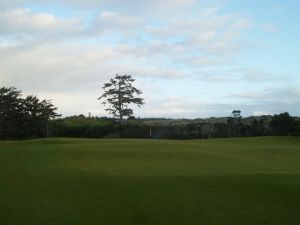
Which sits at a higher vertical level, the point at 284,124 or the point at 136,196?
the point at 284,124

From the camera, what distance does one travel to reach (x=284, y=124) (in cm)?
5666

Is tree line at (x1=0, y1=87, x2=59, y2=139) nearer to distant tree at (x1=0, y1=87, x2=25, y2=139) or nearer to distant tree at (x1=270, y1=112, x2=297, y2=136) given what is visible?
distant tree at (x1=0, y1=87, x2=25, y2=139)

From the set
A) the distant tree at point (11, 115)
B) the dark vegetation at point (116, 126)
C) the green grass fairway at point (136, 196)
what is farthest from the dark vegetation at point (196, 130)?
the green grass fairway at point (136, 196)

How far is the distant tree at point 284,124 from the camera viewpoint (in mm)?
56178

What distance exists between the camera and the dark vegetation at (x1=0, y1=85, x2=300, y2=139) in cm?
5856

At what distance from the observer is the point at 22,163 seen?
77.3 feet

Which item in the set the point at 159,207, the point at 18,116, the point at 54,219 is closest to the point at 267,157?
the point at 159,207

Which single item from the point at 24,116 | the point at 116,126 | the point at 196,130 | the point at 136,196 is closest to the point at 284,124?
the point at 196,130

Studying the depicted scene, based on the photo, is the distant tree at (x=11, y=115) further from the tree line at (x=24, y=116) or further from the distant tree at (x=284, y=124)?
the distant tree at (x=284, y=124)

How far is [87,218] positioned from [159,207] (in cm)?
195

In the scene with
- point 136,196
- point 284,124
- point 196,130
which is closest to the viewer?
point 136,196

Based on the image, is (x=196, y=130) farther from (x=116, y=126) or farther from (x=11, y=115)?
(x=11, y=115)

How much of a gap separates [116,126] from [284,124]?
1981 centimetres

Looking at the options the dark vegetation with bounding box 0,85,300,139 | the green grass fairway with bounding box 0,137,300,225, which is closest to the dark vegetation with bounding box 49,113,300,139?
the dark vegetation with bounding box 0,85,300,139
